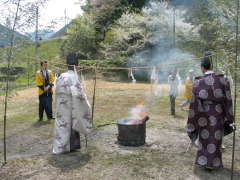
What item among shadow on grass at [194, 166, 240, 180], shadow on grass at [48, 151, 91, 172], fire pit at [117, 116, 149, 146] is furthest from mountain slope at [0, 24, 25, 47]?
shadow on grass at [194, 166, 240, 180]

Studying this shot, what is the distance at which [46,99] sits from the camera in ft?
26.0

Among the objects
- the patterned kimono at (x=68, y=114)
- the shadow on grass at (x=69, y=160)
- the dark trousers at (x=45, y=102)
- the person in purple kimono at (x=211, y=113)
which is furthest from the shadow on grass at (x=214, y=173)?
the dark trousers at (x=45, y=102)

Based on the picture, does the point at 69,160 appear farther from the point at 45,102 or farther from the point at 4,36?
the point at 45,102

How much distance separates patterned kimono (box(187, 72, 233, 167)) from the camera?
4066mm

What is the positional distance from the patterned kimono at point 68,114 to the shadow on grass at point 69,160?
12 centimetres

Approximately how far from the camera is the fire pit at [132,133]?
210 inches

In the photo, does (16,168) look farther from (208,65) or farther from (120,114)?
(120,114)

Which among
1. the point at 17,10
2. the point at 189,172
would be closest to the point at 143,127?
the point at 189,172

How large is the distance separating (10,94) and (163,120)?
4.94m

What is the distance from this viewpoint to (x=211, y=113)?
4.11 meters

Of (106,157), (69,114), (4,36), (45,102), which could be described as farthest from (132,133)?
(45,102)

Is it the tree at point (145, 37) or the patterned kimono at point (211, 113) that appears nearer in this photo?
the patterned kimono at point (211, 113)

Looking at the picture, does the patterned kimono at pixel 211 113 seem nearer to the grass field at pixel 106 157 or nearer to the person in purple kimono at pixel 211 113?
the person in purple kimono at pixel 211 113

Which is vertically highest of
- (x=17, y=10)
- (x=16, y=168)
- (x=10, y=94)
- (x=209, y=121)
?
(x=17, y=10)
